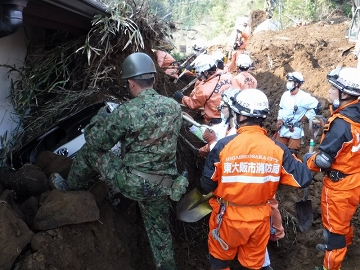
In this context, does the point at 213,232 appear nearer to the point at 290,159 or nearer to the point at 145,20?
the point at 290,159

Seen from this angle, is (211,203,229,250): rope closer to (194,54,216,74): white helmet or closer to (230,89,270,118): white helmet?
(230,89,270,118): white helmet

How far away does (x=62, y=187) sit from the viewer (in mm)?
3680

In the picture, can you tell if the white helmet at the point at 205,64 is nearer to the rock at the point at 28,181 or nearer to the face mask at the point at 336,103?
the face mask at the point at 336,103

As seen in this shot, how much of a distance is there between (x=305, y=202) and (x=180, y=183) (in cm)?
164

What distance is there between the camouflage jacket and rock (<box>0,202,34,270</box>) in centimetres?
88

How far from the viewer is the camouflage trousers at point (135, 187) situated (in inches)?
133

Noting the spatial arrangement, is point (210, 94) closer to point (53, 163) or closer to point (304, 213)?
point (304, 213)

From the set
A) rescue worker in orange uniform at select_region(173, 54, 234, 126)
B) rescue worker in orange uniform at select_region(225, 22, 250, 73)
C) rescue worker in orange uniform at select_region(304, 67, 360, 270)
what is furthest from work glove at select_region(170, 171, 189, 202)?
rescue worker in orange uniform at select_region(225, 22, 250, 73)

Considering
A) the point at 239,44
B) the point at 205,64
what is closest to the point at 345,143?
the point at 205,64

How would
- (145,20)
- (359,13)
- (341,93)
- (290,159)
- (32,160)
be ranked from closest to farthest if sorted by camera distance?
(290,159) < (341,93) < (32,160) < (145,20) < (359,13)

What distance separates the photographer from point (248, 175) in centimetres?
321

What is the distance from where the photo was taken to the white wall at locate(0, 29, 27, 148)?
4270mm

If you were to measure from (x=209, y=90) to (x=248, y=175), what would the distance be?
118 inches

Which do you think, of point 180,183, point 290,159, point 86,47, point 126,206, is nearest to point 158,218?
point 180,183
